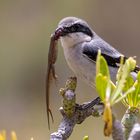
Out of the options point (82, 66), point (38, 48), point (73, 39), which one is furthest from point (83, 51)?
point (38, 48)

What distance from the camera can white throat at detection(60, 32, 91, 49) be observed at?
152 inches

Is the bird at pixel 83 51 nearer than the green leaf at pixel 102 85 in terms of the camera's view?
No

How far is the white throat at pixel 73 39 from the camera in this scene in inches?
152

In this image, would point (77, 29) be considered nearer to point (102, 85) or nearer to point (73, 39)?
point (73, 39)

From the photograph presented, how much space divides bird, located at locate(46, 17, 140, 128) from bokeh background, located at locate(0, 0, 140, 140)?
3.77 meters

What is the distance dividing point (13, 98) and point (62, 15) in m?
1.94

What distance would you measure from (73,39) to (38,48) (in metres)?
6.32

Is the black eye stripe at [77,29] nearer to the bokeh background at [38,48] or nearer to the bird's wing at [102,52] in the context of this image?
the bird's wing at [102,52]

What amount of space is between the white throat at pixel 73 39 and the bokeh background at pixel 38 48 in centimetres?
371

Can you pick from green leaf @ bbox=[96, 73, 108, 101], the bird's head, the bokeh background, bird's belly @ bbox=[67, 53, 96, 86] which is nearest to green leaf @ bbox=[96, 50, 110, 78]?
green leaf @ bbox=[96, 73, 108, 101]

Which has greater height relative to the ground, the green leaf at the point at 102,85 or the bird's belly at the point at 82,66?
the green leaf at the point at 102,85

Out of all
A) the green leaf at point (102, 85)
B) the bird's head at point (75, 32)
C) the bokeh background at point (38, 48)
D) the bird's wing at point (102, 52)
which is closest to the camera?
the green leaf at point (102, 85)

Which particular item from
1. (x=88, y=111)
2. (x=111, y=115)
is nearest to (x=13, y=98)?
(x=88, y=111)

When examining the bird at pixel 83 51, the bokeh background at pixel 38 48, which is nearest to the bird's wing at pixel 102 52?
the bird at pixel 83 51
